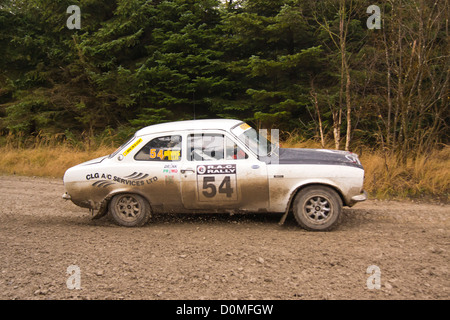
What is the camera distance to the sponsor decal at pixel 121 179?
19.7 ft

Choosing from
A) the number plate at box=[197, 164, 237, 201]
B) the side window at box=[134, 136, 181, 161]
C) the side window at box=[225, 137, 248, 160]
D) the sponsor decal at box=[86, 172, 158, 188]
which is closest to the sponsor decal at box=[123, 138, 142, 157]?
the side window at box=[134, 136, 181, 161]

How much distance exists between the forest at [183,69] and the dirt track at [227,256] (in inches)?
263

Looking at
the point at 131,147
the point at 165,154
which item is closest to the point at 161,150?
the point at 165,154

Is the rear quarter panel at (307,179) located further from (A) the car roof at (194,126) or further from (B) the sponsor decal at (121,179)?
(B) the sponsor decal at (121,179)

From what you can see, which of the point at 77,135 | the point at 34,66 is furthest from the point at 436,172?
the point at 34,66

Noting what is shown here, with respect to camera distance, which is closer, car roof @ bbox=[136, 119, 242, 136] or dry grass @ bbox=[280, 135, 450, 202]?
car roof @ bbox=[136, 119, 242, 136]

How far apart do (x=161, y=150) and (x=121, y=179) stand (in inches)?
32.2

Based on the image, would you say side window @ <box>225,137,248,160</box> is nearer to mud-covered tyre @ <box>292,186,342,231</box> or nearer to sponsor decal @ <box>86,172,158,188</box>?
mud-covered tyre @ <box>292,186,342,231</box>

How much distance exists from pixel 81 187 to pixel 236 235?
9.09 ft

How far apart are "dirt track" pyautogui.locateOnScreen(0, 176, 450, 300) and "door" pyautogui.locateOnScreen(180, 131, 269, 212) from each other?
440mm

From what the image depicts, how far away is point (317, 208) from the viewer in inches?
223

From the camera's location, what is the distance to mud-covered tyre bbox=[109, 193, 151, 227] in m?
6.12

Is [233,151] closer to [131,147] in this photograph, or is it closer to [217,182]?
[217,182]

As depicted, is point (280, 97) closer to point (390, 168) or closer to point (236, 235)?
point (390, 168)
